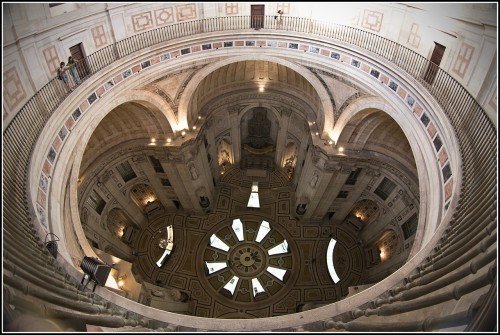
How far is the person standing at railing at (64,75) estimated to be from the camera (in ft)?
23.1

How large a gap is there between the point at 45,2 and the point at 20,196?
358 centimetres

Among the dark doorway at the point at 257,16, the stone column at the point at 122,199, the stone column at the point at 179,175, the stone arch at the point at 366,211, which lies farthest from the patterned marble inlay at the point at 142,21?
the stone arch at the point at 366,211

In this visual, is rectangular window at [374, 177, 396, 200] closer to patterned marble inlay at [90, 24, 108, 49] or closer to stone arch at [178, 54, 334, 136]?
stone arch at [178, 54, 334, 136]

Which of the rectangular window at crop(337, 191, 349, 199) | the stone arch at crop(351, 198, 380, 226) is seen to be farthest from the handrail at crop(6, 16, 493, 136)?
the stone arch at crop(351, 198, 380, 226)

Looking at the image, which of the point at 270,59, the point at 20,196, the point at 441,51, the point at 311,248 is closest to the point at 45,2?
the point at 20,196

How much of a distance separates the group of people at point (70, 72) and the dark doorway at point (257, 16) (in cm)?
491

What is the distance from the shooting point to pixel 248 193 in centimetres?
1638

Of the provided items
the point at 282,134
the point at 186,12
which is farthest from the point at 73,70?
the point at 282,134

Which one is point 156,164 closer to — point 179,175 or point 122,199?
point 179,175

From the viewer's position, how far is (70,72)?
740cm

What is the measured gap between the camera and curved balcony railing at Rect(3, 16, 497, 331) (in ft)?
12.3

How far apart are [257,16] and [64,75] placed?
5373 millimetres

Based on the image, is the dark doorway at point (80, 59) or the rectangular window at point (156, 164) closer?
the dark doorway at point (80, 59)

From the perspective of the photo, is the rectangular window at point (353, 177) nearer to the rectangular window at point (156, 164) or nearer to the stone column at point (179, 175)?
the stone column at point (179, 175)
